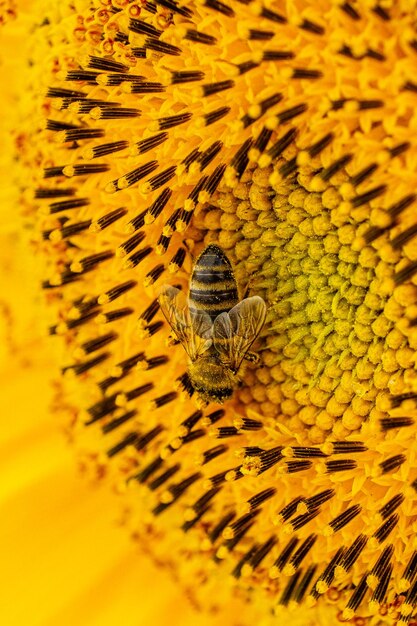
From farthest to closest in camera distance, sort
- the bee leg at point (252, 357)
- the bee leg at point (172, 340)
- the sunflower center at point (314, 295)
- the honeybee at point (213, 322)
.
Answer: the bee leg at point (172, 340) → the bee leg at point (252, 357) → the honeybee at point (213, 322) → the sunflower center at point (314, 295)

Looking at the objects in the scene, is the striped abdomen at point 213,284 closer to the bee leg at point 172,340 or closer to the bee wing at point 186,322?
the bee wing at point 186,322

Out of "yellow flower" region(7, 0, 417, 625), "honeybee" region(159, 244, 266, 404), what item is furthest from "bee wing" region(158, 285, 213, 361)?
"yellow flower" region(7, 0, 417, 625)

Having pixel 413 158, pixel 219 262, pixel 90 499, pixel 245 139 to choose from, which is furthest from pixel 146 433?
pixel 413 158

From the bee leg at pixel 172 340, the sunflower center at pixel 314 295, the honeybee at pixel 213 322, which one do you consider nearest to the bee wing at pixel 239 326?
the honeybee at pixel 213 322

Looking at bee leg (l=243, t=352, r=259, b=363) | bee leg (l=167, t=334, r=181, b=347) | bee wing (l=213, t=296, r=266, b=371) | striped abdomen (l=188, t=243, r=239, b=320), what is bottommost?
bee leg (l=243, t=352, r=259, b=363)

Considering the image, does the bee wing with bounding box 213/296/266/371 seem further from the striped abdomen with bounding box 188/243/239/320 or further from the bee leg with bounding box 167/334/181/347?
the bee leg with bounding box 167/334/181/347

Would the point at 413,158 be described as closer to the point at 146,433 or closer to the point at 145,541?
the point at 146,433
